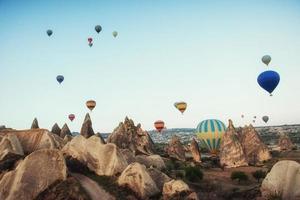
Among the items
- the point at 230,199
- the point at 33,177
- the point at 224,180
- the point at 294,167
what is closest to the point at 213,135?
the point at 224,180

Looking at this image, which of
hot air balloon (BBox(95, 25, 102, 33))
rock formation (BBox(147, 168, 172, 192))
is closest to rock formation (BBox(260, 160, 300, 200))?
rock formation (BBox(147, 168, 172, 192))

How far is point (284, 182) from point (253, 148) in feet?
146

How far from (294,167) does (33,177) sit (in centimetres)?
2251

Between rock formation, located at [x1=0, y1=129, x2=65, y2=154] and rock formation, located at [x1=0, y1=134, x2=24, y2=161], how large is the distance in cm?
211

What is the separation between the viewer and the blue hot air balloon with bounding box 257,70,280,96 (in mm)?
43406

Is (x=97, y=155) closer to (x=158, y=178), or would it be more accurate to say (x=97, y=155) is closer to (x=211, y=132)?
(x=158, y=178)

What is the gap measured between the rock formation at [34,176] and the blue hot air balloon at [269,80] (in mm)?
27928

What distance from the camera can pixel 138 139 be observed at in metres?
69.8

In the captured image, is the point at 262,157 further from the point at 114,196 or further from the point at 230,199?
the point at 114,196

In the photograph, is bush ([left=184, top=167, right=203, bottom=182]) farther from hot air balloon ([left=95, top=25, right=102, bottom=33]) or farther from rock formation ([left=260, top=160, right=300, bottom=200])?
hot air balloon ([left=95, top=25, right=102, bottom=33])

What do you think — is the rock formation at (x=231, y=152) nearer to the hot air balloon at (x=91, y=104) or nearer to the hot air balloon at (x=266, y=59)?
the hot air balloon at (x=266, y=59)

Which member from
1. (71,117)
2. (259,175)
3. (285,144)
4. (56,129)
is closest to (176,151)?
(71,117)

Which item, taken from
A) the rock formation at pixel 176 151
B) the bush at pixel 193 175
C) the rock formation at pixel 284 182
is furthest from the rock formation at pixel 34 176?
the rock formation at pixel 176 151

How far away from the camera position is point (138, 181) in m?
30.7
